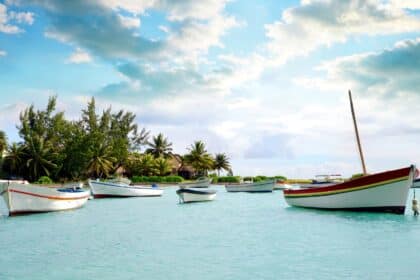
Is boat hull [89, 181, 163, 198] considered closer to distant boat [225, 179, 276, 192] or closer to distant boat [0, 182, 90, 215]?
distant boat [0, 182, 90, 215]

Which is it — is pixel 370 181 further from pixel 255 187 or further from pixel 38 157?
pixel 38 157

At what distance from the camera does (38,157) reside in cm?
5631

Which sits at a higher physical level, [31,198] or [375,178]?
[375,178]

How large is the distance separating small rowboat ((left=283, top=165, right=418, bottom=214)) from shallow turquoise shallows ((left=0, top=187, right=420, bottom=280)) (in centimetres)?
79

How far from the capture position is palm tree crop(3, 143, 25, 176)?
55969 mm

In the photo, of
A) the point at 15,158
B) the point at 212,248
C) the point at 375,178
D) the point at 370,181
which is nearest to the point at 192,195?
the point at 370,181

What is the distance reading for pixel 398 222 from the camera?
18984 mm

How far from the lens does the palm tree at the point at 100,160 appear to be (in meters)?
61.8

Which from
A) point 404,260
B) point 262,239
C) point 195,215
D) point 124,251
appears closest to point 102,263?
point 124,251

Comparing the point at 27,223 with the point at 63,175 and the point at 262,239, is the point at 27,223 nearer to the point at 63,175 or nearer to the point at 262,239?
the point at 262,239

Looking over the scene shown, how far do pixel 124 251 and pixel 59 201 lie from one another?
44.6 ft

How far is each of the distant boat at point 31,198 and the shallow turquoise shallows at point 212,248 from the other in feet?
5.04

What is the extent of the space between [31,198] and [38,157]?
35.9 meters

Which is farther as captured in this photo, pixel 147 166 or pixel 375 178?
pixel 147 166
